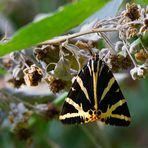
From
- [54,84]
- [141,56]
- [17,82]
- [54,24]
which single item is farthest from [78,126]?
[54,24]

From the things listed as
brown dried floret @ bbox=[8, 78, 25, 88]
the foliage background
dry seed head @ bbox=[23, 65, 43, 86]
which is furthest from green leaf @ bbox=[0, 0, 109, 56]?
the foliage background

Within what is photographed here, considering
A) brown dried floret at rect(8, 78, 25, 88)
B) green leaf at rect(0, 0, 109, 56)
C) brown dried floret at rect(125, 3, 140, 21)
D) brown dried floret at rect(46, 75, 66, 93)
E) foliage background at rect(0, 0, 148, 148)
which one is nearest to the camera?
green leaf at rect(0, 0, 109, 56)

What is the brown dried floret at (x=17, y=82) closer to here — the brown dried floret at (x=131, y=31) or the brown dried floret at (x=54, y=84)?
the brown dried floret at (x=54, y=84)

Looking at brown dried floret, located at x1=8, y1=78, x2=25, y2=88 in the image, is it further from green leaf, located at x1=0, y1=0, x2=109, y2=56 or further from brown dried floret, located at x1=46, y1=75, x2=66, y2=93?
green leaf, located at x1=0, y1=0, x2=109, y2=56

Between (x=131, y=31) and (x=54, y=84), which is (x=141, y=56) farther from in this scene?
(x=54, y=84)

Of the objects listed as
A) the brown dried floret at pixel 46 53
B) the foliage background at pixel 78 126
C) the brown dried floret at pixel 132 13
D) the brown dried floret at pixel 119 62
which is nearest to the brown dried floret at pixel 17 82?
the brown dried floret at pixel 46 53

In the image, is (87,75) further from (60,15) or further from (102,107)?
(60,15)

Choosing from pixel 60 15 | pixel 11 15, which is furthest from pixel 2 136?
pixel 60 15
